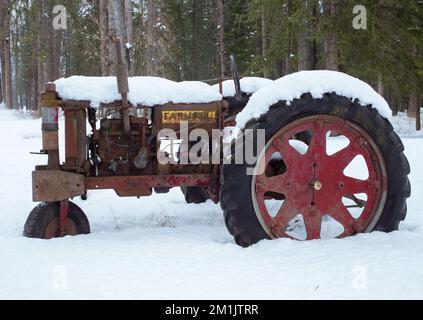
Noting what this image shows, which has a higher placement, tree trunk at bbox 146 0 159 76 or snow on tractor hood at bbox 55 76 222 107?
tree trunk at bbox 146 0 159 76

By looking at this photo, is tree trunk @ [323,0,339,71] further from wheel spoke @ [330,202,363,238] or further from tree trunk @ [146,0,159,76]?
wheel spoke @ [330,202,363,238]

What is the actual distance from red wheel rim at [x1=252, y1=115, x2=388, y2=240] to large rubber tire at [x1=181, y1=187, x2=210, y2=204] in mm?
1750

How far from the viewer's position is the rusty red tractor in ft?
11.1

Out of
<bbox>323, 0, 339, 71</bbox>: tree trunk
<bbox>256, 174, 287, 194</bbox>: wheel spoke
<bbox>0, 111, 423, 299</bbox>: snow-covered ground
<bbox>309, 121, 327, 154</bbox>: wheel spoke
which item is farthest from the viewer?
<bbox>323, 0, 339, 71</bbox>: tree trunk

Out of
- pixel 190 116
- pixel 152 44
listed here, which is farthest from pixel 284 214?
→ pixel 152 44

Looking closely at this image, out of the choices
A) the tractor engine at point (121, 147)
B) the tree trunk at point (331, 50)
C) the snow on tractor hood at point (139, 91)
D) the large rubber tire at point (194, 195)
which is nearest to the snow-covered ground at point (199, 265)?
the tractor engine at point (121, 147)

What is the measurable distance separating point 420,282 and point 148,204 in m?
3.26

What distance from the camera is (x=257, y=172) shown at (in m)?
3.38

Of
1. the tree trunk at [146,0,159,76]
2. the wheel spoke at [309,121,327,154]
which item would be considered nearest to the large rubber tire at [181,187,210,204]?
the wheel spoke at [309,121,327,154]

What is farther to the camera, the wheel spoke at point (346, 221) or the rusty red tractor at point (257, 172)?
the wheel spoke at point (346, 221)

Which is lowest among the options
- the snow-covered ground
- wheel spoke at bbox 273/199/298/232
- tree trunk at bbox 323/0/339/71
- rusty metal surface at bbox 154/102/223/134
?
the snow-covered ground

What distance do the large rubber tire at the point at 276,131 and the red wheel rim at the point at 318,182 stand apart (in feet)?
0.17

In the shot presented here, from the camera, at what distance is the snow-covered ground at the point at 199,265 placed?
8.33 feet

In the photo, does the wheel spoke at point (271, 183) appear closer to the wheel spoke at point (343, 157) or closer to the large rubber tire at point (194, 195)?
the wheel spoke at point (343, 157)
